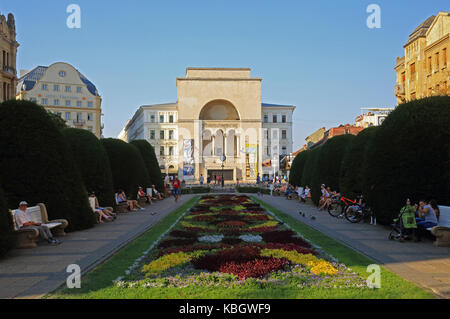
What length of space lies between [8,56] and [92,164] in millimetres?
38231

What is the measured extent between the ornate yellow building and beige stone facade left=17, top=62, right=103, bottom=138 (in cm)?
5109

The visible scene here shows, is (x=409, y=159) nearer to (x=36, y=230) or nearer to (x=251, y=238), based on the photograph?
(x=251, y=238)

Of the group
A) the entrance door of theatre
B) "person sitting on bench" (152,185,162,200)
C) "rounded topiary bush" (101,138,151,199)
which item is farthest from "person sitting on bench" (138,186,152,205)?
the entrance door of theatre

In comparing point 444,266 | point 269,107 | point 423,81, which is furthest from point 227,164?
point 444,266

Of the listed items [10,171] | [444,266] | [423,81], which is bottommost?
[444,266]

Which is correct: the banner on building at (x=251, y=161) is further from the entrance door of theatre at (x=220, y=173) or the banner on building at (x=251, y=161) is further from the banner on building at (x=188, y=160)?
the banner on building at (x=188, y=160)

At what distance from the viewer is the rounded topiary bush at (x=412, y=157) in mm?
Answer: 14031

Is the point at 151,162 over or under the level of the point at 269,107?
under

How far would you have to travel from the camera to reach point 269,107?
9744 centimetres

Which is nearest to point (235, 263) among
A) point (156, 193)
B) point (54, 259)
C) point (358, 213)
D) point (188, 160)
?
point (54, 259)

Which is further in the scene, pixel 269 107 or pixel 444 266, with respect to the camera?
pixel 269 107
